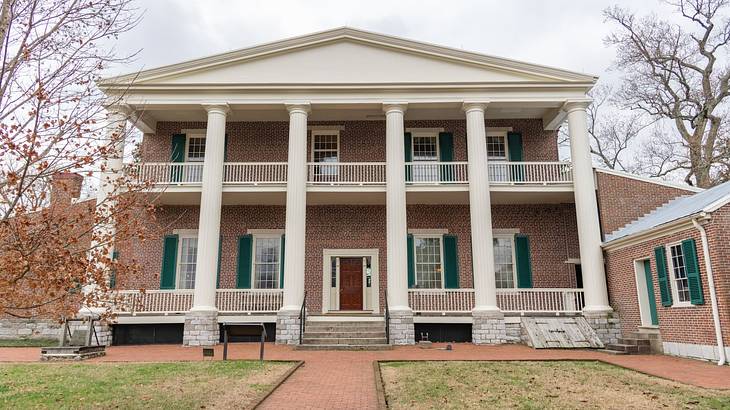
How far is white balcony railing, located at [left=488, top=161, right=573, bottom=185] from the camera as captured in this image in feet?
53.4

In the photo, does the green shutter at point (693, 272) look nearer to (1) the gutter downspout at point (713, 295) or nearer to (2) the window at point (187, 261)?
(1) the gutter downspout at point (713, 295)

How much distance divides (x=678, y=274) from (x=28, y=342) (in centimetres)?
1864

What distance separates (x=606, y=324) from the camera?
14.3m

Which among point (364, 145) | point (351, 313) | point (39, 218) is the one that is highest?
point (364, 145)

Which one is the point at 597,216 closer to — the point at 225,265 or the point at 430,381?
the point at 430,381

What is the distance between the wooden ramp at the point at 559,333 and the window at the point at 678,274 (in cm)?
267

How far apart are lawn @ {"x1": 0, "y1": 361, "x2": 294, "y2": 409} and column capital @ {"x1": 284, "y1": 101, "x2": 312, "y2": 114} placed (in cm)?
846

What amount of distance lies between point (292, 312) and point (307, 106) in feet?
21.4

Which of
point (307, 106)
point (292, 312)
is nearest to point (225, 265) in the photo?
point (292, 312)

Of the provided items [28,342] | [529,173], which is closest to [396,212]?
[529,173]

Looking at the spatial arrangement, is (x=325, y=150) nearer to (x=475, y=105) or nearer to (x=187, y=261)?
(x=475, y=105)

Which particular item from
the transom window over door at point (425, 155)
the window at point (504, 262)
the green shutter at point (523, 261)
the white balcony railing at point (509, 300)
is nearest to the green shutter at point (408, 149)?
the transom window over door at point (425, 155)

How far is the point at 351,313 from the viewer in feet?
53.1

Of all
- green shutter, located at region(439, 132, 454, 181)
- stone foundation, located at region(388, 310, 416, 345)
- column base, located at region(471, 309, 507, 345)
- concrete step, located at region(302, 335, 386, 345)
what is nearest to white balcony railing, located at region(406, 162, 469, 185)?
→ green shutter, located at region(439, 132, 454, 181)
